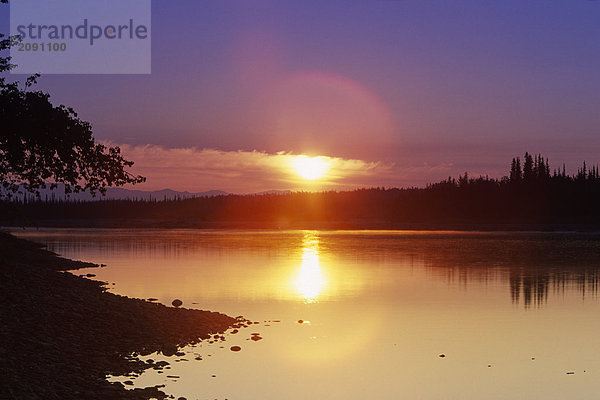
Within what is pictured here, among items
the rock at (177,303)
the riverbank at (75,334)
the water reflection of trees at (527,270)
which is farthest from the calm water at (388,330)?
the riverbank at (75,334)

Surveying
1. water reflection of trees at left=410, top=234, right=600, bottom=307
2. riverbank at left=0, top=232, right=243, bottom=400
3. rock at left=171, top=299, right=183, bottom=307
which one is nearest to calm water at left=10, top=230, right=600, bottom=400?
water reflection of trees at left=410, top=234, right=600, bottom=307

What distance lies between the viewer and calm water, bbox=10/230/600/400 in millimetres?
18547

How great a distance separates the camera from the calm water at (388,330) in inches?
730

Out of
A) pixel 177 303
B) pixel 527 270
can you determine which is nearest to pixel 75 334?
pixel 177 303

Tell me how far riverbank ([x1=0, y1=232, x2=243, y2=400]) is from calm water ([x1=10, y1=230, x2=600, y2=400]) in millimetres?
1388

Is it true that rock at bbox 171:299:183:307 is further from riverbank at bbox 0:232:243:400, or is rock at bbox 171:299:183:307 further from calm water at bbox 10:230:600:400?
riverbank at bbox 0:232:243:400

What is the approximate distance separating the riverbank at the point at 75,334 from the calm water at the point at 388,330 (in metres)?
1.39

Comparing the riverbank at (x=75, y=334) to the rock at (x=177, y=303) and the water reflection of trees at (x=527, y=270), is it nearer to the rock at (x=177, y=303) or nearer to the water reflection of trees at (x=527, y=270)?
the rock at (x=177, y=303)

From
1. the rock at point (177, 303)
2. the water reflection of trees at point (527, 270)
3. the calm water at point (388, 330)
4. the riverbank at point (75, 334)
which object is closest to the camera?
the riverbank at point (75, 334)

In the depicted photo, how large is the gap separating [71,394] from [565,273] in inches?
1820

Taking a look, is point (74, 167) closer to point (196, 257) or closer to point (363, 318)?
point (363, 318)

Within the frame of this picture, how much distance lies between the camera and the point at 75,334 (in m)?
20.5

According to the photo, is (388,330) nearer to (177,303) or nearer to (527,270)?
(177,303)

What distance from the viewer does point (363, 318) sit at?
30.5 metres
